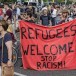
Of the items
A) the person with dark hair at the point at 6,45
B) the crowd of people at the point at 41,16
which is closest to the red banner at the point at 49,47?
the crowd of people at the point at 41,16

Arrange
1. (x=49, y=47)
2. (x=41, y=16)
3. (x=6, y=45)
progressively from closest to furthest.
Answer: (x=6, y=45) → (x=49, y=47) → (x=41, y=16)

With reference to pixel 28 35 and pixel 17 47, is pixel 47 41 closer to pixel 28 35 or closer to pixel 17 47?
pixel 28 35

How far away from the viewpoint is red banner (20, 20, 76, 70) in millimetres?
11430

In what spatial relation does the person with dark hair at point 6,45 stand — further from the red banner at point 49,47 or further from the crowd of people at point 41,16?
the crowd of people at point 41,16

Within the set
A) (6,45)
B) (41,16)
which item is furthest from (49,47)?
(41,16)

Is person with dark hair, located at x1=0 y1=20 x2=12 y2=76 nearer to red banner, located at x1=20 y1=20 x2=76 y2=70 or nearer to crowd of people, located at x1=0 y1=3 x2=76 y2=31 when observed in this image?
red banner, located at x1=20 y1=20 x2=76 y2=70

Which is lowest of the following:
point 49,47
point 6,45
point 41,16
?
point 41,16

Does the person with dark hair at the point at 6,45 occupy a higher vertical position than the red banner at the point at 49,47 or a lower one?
higher

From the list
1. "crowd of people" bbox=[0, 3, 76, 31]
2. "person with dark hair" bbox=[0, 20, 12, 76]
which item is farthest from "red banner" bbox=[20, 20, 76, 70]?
"person with dark hair" bbox=[0, 20, 12, 76]

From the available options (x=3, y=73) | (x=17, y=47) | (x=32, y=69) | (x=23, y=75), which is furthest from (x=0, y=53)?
(x=17, y=47)

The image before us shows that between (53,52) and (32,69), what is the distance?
2.56 feet

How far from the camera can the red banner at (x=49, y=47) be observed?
37.5 feet

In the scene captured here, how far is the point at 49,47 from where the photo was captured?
37.6ft

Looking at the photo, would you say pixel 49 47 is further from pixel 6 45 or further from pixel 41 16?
pixel 41 16
